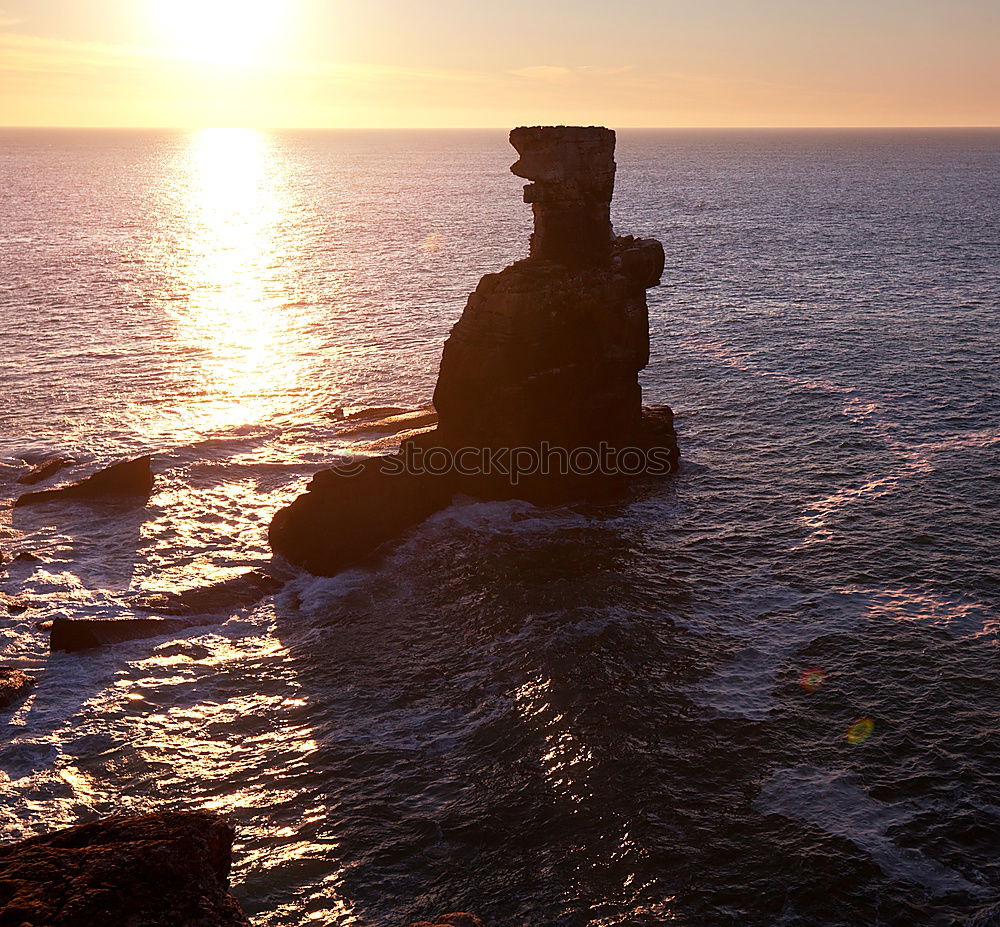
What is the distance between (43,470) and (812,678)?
46988 mm

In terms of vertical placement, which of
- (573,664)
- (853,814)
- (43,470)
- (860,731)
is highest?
(43,470)

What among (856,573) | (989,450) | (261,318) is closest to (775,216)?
(261,318)

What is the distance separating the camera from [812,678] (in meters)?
36.8

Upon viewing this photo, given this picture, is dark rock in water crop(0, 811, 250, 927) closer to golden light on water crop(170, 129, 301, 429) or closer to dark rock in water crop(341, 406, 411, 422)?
dark rock in water crop(341, 406, 411, 422)

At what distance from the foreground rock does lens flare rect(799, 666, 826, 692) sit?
31.1 m

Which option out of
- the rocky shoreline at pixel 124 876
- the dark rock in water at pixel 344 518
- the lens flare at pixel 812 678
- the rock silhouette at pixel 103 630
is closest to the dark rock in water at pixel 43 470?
the dark rock in water at pixel 344 518

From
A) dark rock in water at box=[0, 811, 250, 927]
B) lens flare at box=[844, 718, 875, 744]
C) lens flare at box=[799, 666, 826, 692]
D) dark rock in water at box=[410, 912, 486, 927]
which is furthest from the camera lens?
lens flare at box=[799, 666, 826, 692]

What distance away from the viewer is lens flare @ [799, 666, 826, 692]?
3622 cm

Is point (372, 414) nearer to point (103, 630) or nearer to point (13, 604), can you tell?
point (13, 604)

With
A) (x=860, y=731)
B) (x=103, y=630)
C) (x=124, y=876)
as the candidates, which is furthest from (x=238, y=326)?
(x=124, y=876)

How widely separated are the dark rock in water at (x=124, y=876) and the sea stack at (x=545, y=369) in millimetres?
31358

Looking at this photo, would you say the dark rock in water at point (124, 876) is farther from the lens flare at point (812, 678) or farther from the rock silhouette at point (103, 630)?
the lens flare at point (812, 678)

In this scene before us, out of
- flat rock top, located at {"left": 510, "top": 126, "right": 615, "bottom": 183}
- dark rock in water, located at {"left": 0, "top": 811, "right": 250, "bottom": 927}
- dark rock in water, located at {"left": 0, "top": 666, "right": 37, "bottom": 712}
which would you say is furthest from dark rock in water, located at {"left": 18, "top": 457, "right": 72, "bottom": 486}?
dark rock in water, located at {"left": 0, "top": 811, "right": 250, "bottom": 927}

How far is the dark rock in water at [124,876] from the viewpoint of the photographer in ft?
53.0
